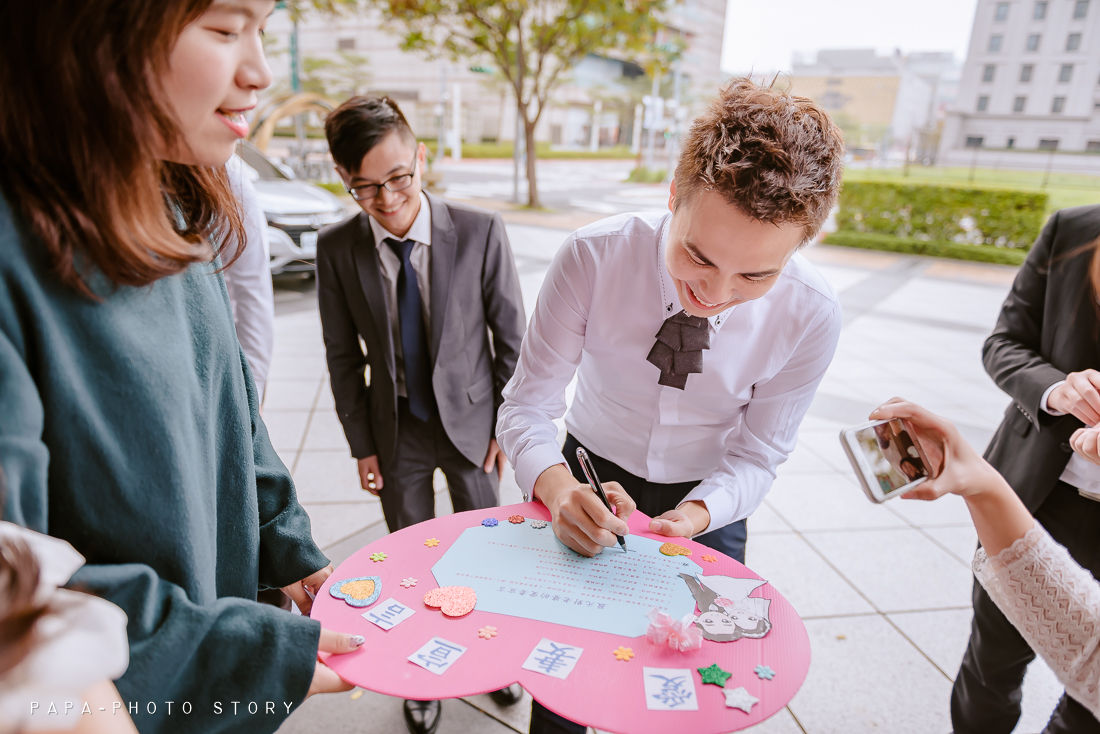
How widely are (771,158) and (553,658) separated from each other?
34.4 inches

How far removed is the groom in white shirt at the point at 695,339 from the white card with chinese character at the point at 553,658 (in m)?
0.23

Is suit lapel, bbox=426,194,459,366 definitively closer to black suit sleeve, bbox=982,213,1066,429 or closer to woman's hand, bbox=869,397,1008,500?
woman's hand, bbox=869,397,1008,500

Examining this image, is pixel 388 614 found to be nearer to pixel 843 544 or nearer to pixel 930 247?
pixel 843 544

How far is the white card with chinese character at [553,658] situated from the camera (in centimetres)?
89

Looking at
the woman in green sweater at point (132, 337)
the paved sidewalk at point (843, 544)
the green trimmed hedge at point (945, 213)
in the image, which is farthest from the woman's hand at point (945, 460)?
the green trimmed hedge at point (945, 213)

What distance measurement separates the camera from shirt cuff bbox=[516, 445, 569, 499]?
1.33 meters

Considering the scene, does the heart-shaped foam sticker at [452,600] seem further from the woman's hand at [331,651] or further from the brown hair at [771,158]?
the brown hair at [771,158]

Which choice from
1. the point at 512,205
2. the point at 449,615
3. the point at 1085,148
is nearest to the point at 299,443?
the point at 449,615

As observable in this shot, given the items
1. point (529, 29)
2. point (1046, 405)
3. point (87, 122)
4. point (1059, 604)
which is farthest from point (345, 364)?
point (529, 29)

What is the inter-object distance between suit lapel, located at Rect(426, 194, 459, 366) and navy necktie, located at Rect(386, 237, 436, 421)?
0.05 m

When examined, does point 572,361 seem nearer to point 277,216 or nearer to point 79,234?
point 79,234

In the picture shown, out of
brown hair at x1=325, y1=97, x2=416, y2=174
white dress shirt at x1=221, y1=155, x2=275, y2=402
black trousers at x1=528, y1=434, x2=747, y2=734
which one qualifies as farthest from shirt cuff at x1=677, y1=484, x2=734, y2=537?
white dress shirt at x1=221, y1=155, x2=275, y2=402

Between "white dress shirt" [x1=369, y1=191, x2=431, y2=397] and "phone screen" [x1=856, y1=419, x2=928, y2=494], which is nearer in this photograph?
"phone screen" [x1=856, y1=419, x2=928, y2=494]

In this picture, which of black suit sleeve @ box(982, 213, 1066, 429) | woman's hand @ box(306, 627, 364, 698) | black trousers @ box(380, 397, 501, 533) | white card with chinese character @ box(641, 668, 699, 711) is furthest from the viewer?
black trousers @ box(380, 397, 501, 533)
